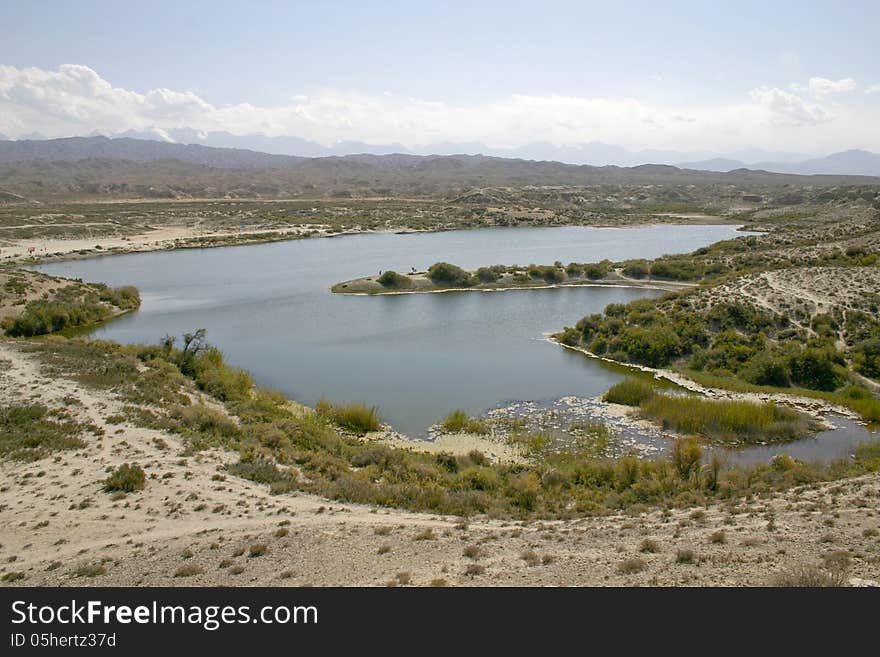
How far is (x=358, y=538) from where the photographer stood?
11398mm

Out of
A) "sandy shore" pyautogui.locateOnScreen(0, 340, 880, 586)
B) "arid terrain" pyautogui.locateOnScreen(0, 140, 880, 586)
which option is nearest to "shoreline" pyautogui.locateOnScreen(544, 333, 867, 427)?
"arid terrain" pyautogui.locateOnScreen(0, 140, 880, 586)

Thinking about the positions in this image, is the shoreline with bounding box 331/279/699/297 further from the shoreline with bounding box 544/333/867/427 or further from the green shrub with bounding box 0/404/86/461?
the green shrub with bounding box 0/404/86/461

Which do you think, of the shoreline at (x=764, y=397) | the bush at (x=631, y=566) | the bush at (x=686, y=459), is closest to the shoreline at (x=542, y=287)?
the shoreline at (x=764, y=397)

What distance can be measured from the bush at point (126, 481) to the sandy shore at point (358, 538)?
240 millimetres

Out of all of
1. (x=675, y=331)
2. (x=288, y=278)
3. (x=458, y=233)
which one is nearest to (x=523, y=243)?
(x=458, y=233)

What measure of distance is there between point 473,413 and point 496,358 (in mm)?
7644

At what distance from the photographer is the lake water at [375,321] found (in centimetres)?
2553

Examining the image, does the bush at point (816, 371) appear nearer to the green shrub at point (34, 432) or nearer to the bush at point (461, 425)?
the bush at point (461, 425)

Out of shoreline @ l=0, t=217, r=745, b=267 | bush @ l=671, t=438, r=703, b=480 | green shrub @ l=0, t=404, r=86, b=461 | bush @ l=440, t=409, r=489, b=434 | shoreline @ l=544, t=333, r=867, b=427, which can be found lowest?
bush @ l=440, t=409, r=489, b=434

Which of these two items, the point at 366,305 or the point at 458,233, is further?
the point at 458,233

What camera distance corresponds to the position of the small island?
47531mm

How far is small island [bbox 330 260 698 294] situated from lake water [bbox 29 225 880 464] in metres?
1.65

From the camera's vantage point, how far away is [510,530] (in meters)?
11.9
